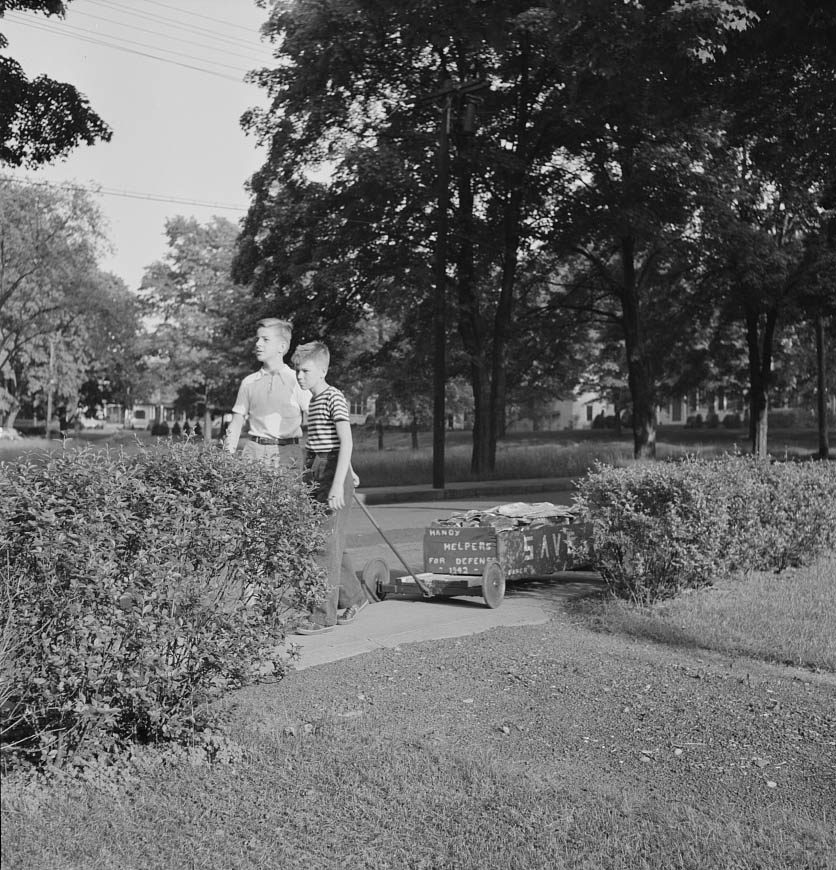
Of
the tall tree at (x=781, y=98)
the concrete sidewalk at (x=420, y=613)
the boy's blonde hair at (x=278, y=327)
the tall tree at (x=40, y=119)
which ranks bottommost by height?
the concrete sidewalk at (x=420, y=613)

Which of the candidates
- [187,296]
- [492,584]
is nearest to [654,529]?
[492,584]

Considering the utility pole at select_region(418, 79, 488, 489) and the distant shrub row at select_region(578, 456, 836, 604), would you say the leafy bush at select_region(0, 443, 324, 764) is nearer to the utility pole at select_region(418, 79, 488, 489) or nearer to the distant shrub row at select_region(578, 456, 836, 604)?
the distant shrub row at select_region(578, 456, 836, 604)

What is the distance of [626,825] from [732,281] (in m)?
30.7

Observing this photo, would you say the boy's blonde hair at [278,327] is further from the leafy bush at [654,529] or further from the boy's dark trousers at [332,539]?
the leafy bush at [654,529]

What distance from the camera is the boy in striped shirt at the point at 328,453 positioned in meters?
7.18

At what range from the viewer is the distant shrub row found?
791 centimetres

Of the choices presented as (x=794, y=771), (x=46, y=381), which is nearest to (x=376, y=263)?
(x=794, y=771)

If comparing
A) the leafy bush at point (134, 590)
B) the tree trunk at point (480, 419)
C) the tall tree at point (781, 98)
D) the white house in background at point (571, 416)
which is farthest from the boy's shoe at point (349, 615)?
the white house in background at point (571, 416)

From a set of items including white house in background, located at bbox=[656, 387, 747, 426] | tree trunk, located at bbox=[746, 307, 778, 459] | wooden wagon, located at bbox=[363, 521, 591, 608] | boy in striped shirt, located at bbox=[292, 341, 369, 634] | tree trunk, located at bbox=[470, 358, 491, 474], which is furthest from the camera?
white house in background, located at bbox=[656, 387, 747, 426]

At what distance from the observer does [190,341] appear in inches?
2256

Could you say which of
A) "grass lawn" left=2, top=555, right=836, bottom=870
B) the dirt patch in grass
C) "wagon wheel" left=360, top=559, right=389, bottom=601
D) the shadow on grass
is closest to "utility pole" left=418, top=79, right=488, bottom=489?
"wagon wheel" left=360, top=559, right=389, bottom=601

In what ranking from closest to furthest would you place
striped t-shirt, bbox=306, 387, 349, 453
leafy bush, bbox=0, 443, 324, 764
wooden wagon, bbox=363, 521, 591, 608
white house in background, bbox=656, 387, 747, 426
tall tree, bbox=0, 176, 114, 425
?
leafy bush, bbox=0, 443, 324, 764, striped t-shirt, bbox=306, 387, 349, 453, wooden wagon, bbox=363, 521, 591, 608, tall tree, bbox=0, 176, 114, 425, white house in background, bbox=656, 387, 747, 426

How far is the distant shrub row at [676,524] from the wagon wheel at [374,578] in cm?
166

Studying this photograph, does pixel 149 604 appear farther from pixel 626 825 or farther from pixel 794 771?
pixel 794 771
